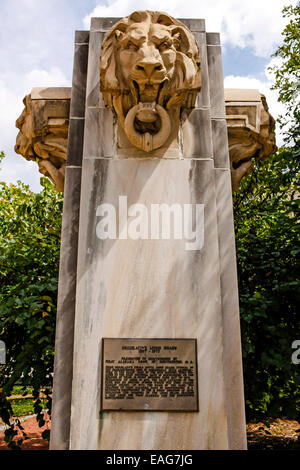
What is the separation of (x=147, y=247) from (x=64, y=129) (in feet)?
6.23

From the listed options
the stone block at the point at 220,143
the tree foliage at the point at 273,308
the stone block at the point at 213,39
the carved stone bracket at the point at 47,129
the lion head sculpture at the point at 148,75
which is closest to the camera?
the lion head sculpture at the point at 148,75

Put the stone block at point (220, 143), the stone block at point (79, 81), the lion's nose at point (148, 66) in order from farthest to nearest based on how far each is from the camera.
A: the stone block at point (79, 81) < the stone block at point (220, 143) < the lion's nose at point (148, 66)

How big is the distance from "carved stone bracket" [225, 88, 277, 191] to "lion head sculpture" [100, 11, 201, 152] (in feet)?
2.33

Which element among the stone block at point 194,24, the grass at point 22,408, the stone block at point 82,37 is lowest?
the grass at point 22,408

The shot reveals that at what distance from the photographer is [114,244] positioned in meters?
3.81

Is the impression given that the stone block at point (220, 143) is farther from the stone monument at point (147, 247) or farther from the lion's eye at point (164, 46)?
the lion's eye at point (164, 46)

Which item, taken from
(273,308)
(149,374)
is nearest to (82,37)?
(149,374)

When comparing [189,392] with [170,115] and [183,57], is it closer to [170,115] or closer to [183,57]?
[170,115]

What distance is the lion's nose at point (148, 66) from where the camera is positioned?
3.83 metres

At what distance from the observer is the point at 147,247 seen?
12.6 feet

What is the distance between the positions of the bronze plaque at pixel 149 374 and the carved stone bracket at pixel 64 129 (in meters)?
2.31

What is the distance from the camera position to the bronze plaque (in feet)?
11.2

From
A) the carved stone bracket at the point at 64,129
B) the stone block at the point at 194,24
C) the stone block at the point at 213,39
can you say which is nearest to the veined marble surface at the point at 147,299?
the carved stone bracket at the point at 64,129
